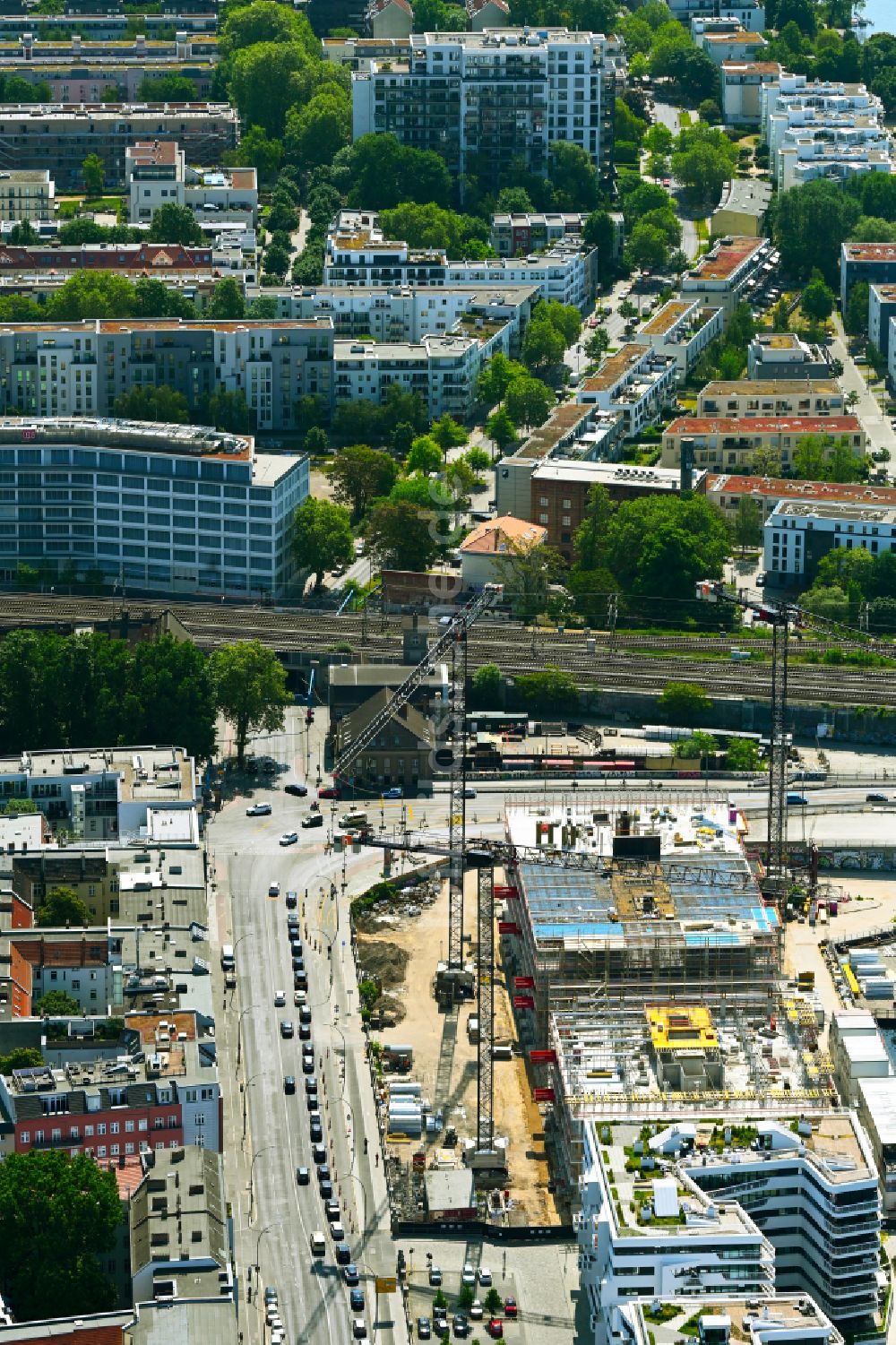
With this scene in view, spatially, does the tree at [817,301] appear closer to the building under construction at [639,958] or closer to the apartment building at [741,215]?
the apartment building at [741,215]

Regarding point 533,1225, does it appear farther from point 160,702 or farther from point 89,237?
point 89,237

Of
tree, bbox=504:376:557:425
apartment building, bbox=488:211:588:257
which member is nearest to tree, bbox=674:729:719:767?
tree, bbox=504:376:557:425

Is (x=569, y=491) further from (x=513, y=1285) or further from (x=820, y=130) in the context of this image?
(x=513, y=1285)

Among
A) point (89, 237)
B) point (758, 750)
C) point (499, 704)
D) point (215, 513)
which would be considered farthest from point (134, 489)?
point (89, 237)

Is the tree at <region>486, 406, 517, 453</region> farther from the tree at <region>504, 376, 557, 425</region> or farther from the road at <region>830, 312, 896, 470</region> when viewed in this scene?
the road at <region>830, 312, 896, 470</region>

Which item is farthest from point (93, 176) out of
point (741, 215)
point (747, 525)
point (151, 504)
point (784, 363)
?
point (747, 525)

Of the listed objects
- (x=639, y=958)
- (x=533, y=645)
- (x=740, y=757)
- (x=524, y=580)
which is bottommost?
(x=639, y=958)
